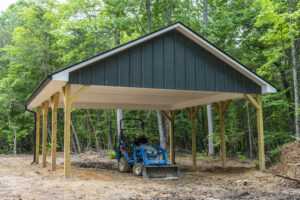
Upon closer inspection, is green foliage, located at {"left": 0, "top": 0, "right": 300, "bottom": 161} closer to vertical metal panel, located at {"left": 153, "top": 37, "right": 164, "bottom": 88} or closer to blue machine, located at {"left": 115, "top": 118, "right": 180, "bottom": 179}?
blue machine, located at {"left": 115, "top": 118, "right": 180, "bottom": 179}

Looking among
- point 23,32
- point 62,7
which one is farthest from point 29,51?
point 62,7

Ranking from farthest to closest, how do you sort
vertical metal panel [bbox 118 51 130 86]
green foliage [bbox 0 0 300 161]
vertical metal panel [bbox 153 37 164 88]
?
green foliage [bbox 0 0 300 161] → vertical metal panel [bbox 153 37 164 88] → vertical metal panel [bbox 118 51 130 86]

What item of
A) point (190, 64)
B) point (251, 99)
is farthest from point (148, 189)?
point (251, 99)

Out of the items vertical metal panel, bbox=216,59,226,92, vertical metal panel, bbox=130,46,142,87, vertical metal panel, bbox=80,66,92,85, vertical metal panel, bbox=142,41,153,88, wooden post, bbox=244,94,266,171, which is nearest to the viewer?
vertical metal panel, bbox=80,66,92,85

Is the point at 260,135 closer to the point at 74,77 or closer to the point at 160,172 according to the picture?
the point at 160,172

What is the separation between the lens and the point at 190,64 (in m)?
8.12

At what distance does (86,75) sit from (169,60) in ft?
7.57

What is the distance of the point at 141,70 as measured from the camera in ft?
24.8

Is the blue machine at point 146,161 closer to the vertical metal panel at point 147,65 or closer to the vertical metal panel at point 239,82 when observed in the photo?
the vertical metal panel at point 147,65

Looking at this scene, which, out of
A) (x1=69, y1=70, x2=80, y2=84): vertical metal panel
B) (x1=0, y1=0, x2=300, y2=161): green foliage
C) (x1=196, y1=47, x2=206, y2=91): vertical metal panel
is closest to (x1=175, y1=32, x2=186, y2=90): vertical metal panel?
(x1=196, y1=47, x2=206, y2=91): vertical metal panel

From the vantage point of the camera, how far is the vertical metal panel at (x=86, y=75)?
7.05 meters

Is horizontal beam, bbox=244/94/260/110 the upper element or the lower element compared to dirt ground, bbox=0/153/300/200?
upper

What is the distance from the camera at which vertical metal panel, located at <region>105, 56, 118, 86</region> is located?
23.7ft

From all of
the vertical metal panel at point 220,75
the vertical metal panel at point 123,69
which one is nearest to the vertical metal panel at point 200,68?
the vertical metal panel at point 220,75
